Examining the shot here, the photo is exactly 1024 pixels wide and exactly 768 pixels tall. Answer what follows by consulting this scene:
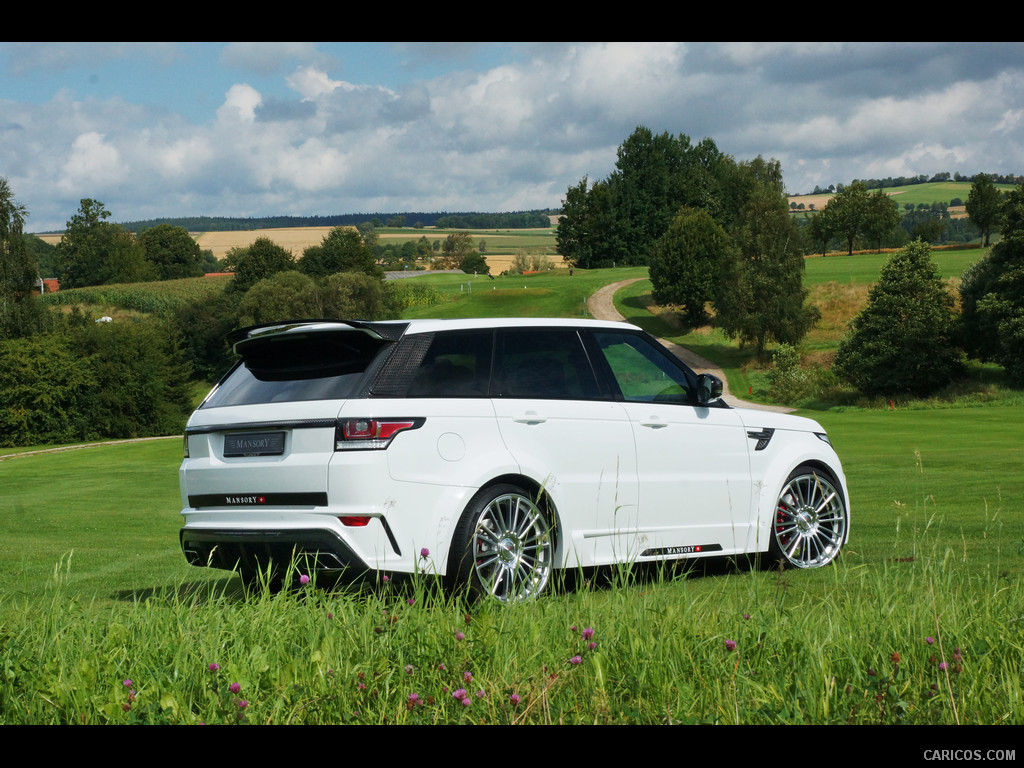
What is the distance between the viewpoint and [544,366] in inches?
275

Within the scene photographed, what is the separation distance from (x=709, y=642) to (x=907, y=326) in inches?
2108

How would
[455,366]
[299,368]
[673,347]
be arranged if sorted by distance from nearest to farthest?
[455,366], [299,368], [673,347]

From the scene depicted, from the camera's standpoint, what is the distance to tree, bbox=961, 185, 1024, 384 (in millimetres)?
50250

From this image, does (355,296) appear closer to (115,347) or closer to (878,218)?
(115,347)

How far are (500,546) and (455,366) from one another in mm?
1174

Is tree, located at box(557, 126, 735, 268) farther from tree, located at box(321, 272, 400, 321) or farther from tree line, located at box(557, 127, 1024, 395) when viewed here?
tree, located at box(321, 272, 400, 321)

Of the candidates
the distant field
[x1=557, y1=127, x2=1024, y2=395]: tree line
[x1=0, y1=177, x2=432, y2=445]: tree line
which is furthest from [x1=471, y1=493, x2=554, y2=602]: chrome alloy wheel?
the distant field

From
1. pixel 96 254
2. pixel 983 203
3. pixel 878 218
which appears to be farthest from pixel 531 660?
pixel 96 254

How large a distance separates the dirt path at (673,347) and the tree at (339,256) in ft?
70.9

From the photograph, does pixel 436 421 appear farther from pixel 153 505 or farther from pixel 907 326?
pixel 907 326

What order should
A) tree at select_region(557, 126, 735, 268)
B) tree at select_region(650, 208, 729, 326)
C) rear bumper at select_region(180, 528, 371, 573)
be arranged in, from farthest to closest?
tree at select_region(557, 126, 735, 268) → tree at select_region(650, 208, 729, 326) → rear bumper at select_region(180, 528, 371, 573)

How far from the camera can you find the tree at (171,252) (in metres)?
137

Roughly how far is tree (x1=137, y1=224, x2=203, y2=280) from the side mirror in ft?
447
